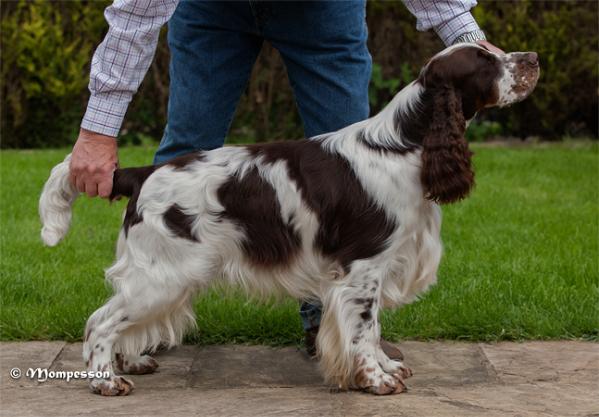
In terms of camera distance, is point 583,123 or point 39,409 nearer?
point 39,409

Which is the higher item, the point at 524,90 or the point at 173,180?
the point at 524,90

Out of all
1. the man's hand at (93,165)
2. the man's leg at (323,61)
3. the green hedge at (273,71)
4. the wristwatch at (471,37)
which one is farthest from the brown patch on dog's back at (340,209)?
the green hedge at (273,71)

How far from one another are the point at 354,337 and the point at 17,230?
3541 mm

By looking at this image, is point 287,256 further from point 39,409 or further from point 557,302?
point 557,302

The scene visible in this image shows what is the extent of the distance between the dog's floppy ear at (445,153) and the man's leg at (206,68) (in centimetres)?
100

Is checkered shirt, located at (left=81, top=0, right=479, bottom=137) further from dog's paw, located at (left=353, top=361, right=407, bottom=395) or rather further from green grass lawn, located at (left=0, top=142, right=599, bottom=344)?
dog's paw, located at (left=353, top=361, right=407, bottom=395)

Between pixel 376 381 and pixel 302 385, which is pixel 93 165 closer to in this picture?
pixel 302 385

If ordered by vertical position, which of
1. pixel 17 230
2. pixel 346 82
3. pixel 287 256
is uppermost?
pixel 346 82

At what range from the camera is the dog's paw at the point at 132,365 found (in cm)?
446

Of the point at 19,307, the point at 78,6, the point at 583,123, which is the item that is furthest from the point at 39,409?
the point at 583,123

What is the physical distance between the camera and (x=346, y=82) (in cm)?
466

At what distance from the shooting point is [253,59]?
4770mm

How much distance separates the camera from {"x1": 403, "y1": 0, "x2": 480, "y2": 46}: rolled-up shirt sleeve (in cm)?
448

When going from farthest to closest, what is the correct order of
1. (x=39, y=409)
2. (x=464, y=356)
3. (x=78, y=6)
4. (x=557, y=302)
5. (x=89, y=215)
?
(x=78, y=6) → (x=89, y=215) → (x=557, y=302) → (x=464, y=356) → (x=39, y=409)
